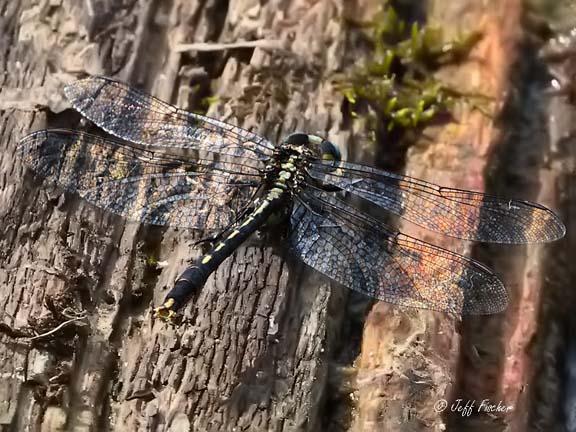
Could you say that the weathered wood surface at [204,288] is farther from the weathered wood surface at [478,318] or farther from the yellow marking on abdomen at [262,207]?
the yellow marking on abdomen at [262,207]

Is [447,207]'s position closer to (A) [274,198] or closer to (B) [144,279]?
(A) [274,198]

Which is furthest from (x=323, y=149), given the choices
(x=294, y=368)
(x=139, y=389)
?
(x=139, y=389)

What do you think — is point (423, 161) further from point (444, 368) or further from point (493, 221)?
point (444, 368)

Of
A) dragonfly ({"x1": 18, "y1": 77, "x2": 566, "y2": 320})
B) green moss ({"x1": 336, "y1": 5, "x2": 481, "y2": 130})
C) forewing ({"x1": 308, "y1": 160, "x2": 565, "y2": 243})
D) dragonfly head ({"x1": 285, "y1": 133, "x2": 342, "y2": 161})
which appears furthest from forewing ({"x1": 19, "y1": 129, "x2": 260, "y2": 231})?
green moss ({"x1": 336, "y1": 5, "x2": 481, "y2": 130})

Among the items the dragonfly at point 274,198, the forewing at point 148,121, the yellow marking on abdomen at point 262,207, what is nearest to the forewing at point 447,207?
the dragonfly at point 274,198

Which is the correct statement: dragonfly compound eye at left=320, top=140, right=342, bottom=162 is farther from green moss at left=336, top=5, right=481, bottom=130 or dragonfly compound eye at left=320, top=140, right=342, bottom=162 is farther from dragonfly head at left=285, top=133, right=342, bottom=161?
green moss at left=336, top=5, right=481, bottom=130

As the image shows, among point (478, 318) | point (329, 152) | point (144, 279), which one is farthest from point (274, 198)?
point (478, 318)
